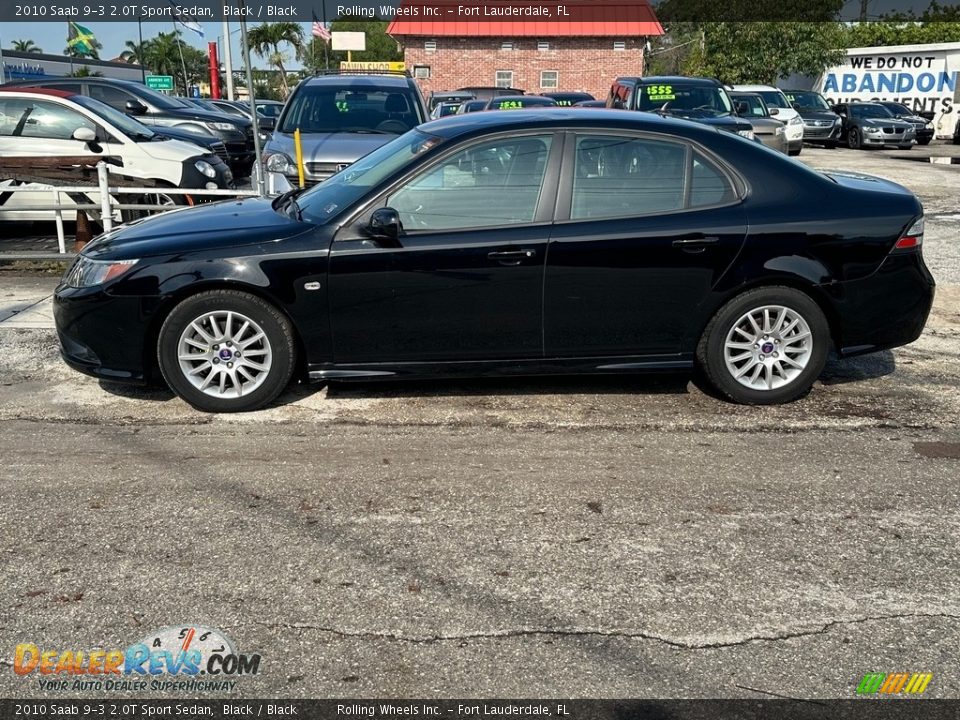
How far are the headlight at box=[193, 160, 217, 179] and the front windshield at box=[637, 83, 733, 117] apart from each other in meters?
8.81

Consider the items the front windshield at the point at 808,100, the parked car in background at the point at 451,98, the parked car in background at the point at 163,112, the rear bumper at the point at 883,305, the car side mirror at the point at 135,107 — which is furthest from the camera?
the front windshield at the point at 808,100

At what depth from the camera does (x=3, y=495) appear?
432cm

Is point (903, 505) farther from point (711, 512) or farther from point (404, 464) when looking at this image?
point (404, 464)

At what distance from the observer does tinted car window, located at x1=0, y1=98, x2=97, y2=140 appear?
11.2 meters

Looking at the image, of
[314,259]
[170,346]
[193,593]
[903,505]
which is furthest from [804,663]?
[170,346]

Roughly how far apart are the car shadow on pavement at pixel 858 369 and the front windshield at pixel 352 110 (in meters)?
5.63

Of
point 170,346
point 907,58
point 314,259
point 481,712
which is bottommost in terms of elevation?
point 481,712

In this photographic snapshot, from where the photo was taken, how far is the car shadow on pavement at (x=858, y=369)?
615 cm

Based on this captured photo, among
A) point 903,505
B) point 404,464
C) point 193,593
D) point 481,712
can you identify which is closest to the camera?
point 481,712

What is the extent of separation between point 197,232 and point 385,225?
115 cm

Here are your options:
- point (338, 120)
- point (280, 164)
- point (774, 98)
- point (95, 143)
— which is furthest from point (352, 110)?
point (774, 98)

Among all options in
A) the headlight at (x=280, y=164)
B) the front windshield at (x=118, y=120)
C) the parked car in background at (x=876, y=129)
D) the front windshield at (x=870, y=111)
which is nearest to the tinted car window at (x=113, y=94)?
the front windshield at (x=118, y=120)

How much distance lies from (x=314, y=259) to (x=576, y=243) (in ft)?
4.72

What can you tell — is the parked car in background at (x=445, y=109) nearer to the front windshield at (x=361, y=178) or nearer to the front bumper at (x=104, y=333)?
the front windshield at (x=361, y=178)
